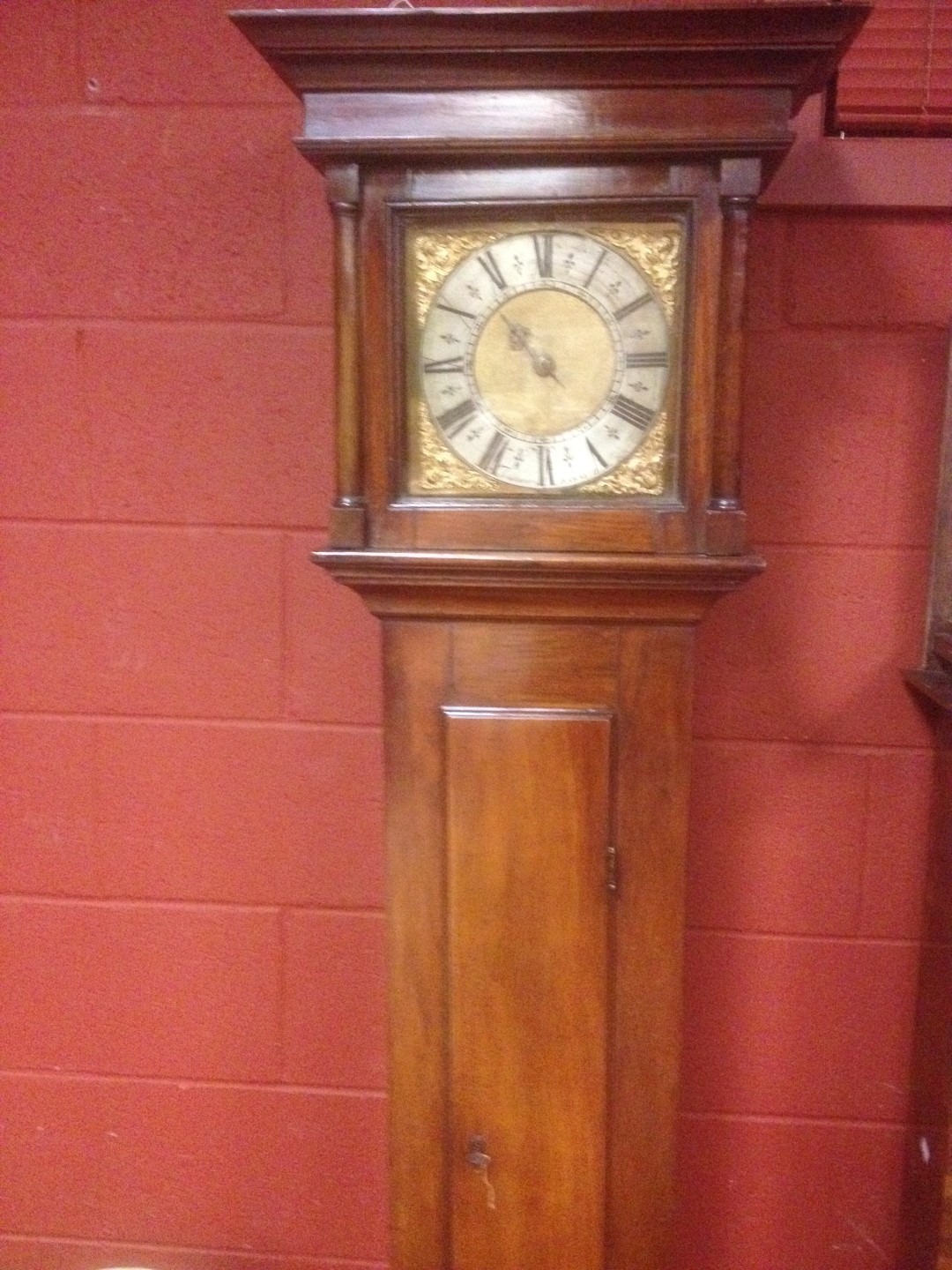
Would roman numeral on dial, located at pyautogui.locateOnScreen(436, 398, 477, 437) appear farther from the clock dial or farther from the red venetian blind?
the red venetian blind

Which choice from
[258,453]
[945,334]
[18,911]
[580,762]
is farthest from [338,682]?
[945,334]

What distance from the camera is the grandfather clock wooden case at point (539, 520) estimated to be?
896 mm

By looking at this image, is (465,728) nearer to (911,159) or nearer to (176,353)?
(176,353)

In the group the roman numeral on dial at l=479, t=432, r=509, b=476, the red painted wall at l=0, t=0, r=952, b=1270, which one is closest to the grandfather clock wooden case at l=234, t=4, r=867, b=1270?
the roman numeral on dial at l=479, t=432, r=509, b=476

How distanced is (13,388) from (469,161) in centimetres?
69

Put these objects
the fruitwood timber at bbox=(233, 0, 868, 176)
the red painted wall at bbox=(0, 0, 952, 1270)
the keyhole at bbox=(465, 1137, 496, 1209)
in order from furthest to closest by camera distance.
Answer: the red painted wall at bbox=(0, 0, 952, 1270), the keyhole at bbox=(465, 1137, 496, 1209), the fruitwood timber at bbox=(233, 0, 868, 176)

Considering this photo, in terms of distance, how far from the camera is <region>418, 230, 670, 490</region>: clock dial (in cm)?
95

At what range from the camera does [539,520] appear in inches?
37.9

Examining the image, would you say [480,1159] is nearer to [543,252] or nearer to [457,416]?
[457,416]

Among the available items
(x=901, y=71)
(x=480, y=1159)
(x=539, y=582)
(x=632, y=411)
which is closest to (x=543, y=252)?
(x=632, y=411)

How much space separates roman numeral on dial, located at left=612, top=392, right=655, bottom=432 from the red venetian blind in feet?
1.68

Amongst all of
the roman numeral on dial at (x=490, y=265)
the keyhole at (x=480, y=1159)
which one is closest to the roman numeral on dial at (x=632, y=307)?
→ the roman numeral on dial at (x=490, y=265)

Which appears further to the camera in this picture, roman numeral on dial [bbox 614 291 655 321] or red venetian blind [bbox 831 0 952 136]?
red venetian blind [bbox 831 0 952 136]

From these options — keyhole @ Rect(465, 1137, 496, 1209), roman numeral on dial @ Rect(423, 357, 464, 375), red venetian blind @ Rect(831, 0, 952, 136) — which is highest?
red venetian blind @ Rect(831, 0, 952, 136)
